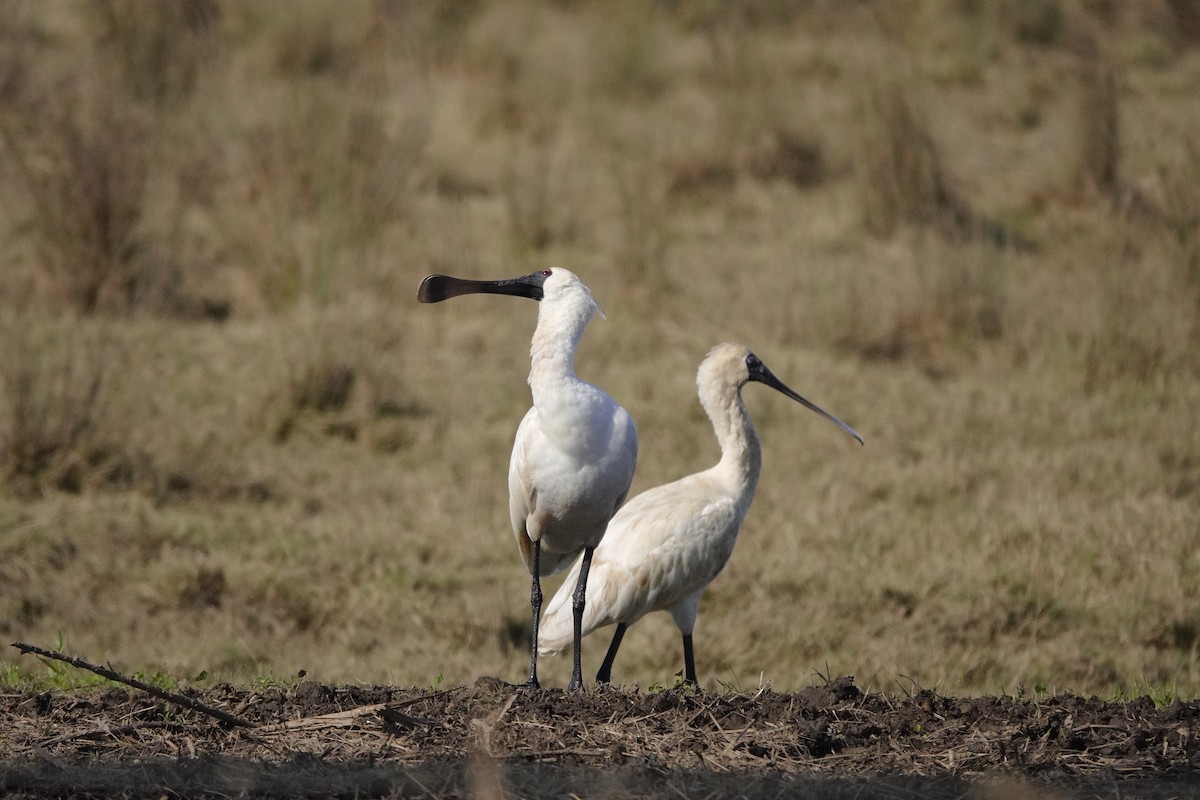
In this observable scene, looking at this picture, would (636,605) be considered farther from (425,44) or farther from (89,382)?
(425,44)

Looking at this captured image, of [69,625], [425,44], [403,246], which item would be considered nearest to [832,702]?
[69,625]

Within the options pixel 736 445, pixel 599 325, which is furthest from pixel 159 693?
pixel 599 325

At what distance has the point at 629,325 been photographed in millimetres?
10234

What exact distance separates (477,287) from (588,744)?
2039 millimetres

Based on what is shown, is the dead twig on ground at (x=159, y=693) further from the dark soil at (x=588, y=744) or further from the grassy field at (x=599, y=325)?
the grassy field at (x=599, y=325)

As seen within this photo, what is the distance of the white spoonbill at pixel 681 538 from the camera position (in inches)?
233

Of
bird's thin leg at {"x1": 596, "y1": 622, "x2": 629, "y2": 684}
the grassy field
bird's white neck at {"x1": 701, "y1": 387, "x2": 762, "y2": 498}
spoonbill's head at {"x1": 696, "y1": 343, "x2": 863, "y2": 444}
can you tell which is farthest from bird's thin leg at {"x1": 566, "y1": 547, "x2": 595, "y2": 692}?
the grassy field

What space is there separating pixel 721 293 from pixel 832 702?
615 centimetres

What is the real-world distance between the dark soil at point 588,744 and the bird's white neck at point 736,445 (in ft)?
4.67

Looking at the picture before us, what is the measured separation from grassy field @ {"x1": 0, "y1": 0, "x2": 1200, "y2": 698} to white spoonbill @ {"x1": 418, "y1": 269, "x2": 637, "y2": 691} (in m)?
1.45

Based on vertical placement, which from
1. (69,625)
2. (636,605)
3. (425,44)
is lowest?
(69,625)

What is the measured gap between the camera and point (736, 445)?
6148mm

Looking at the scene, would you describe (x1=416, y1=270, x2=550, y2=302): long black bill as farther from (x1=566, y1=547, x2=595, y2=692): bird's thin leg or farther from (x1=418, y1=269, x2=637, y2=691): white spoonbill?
(x1=566, y1=547, x2=595, y2=692): bird's thin leg

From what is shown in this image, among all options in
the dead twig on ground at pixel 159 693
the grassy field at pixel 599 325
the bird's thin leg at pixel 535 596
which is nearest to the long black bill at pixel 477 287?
the bird's thin leg at pixel 535 596
